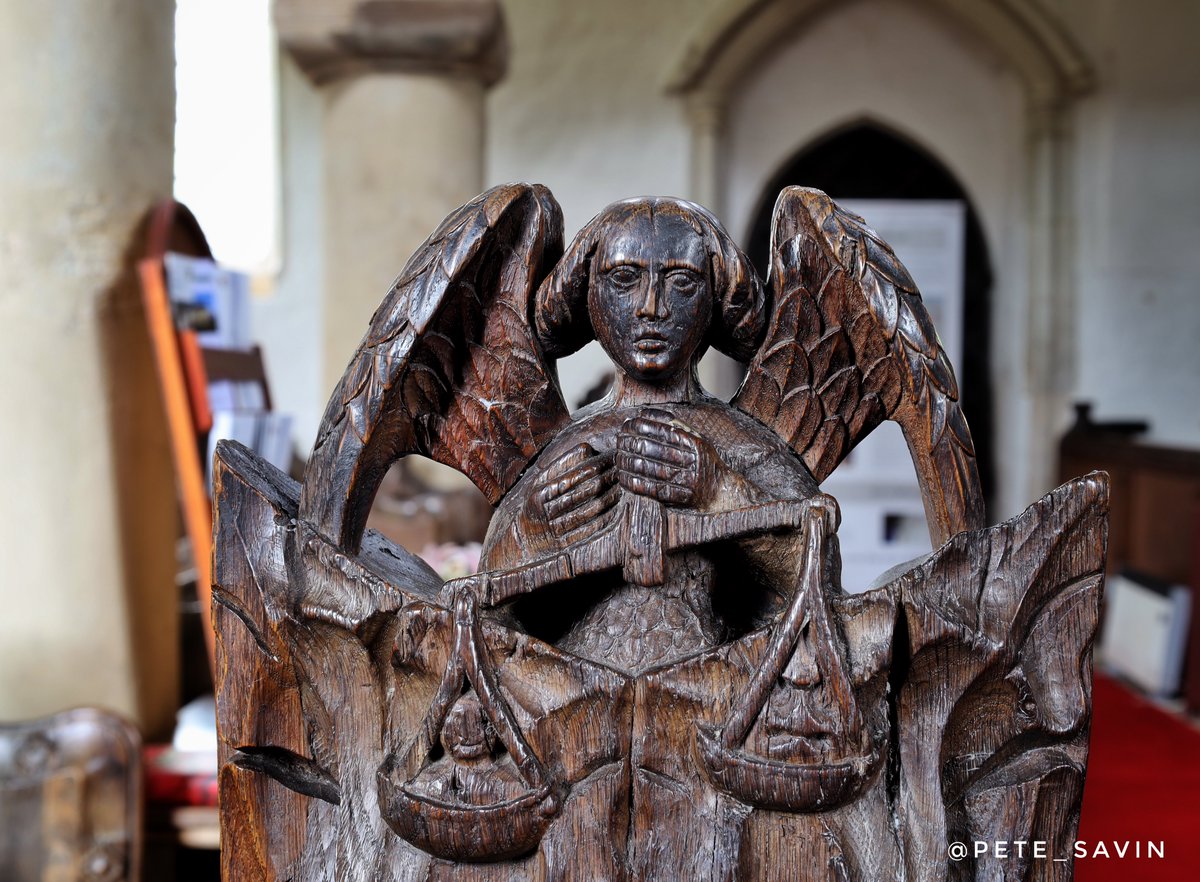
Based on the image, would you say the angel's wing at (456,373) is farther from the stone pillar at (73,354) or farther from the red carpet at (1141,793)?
the red carpet at (1141,793)

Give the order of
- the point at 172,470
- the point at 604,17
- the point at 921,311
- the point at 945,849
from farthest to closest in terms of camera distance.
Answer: the point at 604,17 → the point at 172,470 → the point at 921,311 → the point at 945,849

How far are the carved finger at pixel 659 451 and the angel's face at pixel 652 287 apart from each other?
3.4 inches

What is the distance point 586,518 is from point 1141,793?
178cm

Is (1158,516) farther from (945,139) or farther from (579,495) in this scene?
(579,495)

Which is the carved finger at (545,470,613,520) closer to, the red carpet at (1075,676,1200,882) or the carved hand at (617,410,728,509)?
the carved hand at (617,410,728,509)

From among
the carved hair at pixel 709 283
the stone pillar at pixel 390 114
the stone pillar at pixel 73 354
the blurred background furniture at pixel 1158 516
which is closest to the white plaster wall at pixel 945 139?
the blurred background furniture at pixel 1158 516

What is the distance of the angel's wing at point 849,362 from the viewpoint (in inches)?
41.6

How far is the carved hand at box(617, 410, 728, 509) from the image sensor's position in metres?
1.01

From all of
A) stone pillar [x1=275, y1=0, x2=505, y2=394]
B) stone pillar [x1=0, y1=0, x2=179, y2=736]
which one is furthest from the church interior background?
stone pillar [x1=0, y1=0, x2=179, y2=736]

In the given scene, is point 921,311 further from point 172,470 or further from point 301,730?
point 172,470

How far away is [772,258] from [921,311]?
155 mm

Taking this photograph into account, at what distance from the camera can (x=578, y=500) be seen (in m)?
1.05

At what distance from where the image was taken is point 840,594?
A: 1.00 metres

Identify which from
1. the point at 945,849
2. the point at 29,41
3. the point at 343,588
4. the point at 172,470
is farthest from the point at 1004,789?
the point at 29,41
